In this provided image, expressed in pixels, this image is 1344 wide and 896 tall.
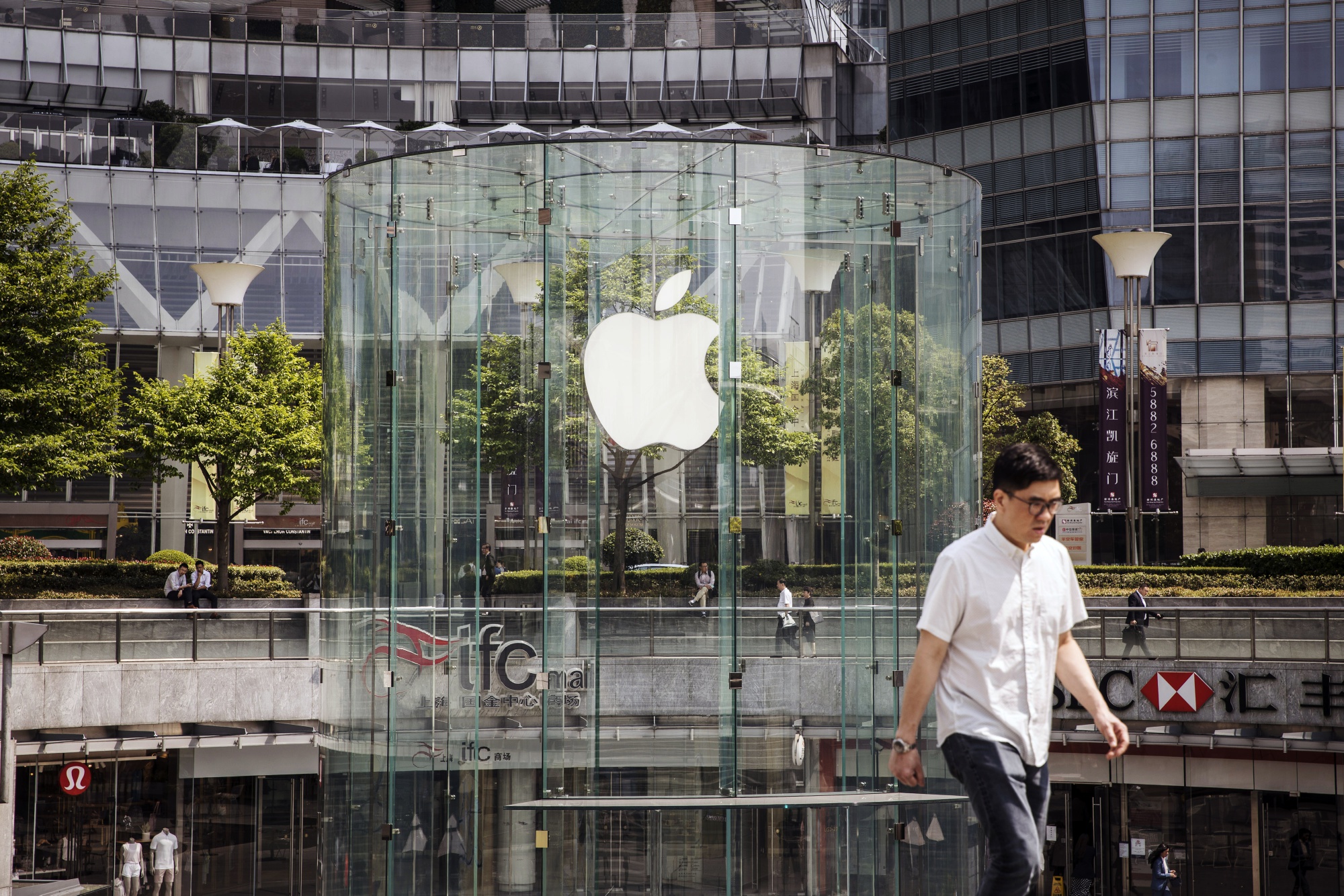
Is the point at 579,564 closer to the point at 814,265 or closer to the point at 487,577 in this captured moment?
the point at 487,577

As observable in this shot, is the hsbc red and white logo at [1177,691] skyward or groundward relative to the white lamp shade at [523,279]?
groundward

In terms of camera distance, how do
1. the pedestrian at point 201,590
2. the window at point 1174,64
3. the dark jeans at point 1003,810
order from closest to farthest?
the dark jeans at point 1003,810 < the pedestrian at point 201,590 < the window at point 1174,64

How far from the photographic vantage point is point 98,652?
16516mm

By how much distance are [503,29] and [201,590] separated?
1274 inches

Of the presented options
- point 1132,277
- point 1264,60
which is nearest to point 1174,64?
point 1264,60

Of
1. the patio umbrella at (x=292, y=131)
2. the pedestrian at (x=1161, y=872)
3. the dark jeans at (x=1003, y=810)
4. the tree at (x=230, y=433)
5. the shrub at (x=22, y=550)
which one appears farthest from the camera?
the patio umbrella at (x=292, y=131)

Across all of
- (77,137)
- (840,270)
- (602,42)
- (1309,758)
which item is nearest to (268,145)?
(77,137)

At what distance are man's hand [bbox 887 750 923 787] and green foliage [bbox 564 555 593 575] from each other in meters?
4.46

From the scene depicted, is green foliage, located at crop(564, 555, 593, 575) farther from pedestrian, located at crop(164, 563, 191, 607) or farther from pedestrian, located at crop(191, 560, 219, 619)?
pedestrian, located at crop(164, 563, 191, 607)

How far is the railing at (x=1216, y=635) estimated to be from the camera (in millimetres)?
16922

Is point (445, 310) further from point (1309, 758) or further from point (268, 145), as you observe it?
point (268, 145)

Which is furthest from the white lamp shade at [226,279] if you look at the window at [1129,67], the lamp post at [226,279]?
the window at [1129,67]

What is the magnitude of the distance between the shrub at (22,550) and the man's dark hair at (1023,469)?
102 feet

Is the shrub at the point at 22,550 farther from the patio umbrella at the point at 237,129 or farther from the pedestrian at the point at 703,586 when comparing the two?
the pedestrian at the point at 703,586
